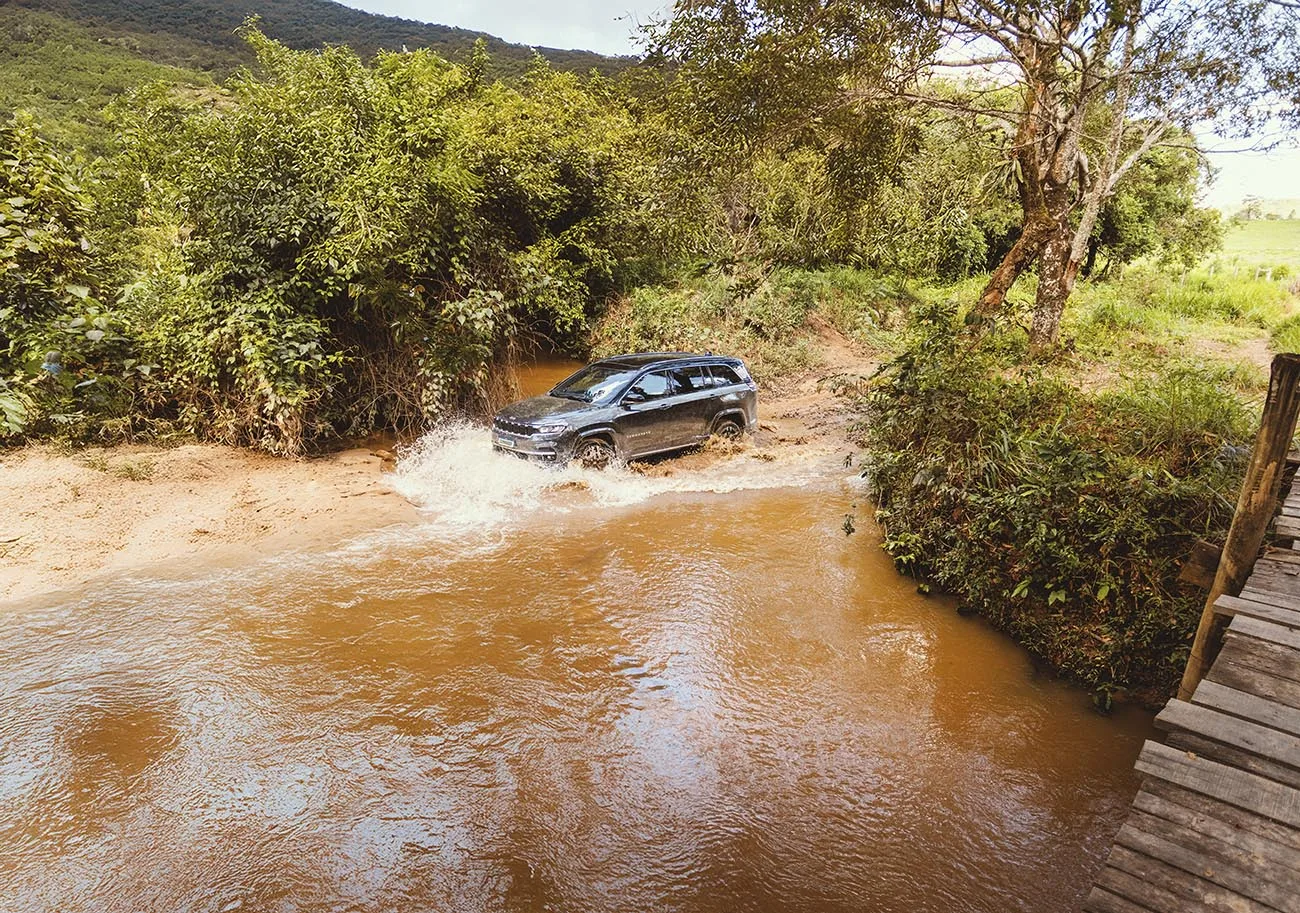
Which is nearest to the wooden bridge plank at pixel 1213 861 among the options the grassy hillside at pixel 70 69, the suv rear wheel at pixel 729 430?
the suv rear wheel at pixel 729 430

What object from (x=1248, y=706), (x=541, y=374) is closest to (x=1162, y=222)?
(x=541, y=374)

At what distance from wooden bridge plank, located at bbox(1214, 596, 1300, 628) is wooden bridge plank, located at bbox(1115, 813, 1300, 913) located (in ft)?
5.92

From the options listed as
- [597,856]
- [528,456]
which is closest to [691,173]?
[528,456]

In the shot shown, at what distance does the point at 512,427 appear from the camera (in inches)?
370

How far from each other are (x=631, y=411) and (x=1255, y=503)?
7.11 metres

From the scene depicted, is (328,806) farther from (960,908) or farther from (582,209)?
(582,209)

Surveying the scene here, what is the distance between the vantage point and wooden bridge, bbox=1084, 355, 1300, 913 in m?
1.94

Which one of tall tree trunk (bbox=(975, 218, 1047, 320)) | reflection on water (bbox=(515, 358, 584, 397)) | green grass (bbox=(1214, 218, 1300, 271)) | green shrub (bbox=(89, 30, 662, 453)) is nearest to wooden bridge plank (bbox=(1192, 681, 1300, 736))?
tall tree trunk (bbox=(975, 218, 1047, 320))

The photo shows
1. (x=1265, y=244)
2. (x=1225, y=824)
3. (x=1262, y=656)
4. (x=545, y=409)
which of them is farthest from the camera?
(x=1265, y=244)

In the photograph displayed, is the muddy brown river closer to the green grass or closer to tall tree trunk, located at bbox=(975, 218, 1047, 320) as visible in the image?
tall tree trunk, located at bbox=(975, 218, 1047, 320)

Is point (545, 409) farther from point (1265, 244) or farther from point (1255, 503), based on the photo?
point (1265, 244)

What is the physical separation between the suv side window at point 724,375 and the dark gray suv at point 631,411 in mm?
17

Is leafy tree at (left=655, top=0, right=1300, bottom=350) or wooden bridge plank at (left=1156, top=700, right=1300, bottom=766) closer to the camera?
wooden bridge plank at (left=1156, top=700, right=1300, bottom=766)

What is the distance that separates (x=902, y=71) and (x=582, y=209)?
322 inches
